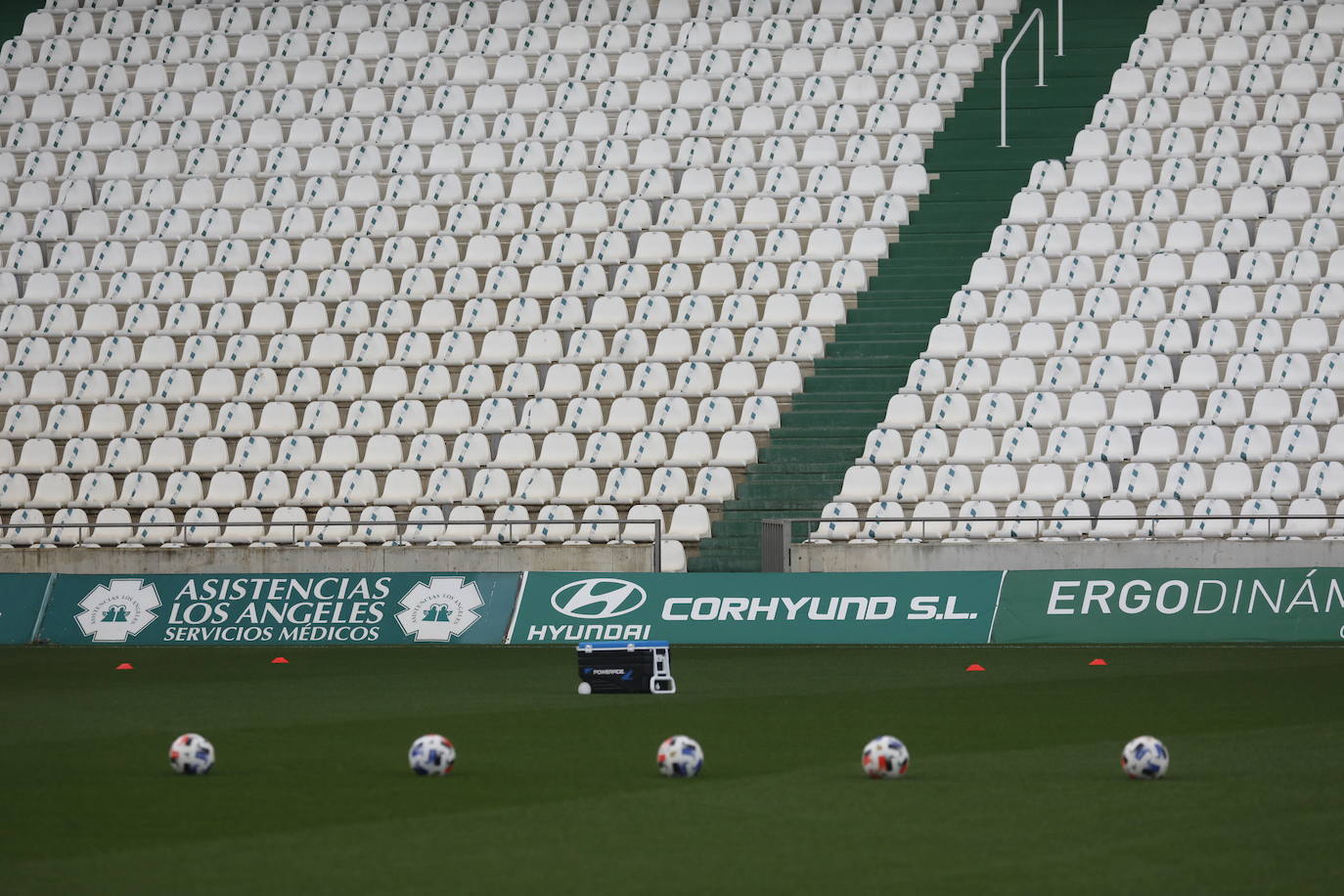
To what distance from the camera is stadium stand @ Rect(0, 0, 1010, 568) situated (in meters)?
28.2

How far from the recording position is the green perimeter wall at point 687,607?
2259cm

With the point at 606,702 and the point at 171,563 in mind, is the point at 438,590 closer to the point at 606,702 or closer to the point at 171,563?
the point at 171,563

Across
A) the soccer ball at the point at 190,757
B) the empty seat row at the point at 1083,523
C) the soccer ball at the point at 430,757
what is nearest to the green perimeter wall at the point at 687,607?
the empty seat row at the point at 1083,523

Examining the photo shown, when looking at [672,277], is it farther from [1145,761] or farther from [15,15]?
[1145,761]

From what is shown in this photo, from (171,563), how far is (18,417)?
4696 mm

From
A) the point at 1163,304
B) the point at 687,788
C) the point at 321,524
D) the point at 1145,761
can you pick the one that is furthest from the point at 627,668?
the point at 1163,304

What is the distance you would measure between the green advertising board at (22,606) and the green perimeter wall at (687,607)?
0.02 metres

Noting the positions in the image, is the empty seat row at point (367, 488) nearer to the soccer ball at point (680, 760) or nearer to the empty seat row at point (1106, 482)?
the empty seat row at point (1106, 482)

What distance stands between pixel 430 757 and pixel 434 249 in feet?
68.5

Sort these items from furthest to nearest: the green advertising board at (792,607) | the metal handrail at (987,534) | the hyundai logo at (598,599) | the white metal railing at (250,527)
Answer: the white metal railing at (250,527) < the metal handrail at (987,534) < the hyundai logo at (598,599) < the green advertising board at (792,607)

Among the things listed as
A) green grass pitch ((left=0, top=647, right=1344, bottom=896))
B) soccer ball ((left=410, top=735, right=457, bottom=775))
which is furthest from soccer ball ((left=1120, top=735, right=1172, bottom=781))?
soccer ball ((left=410, top=735, right=457, bottom=775))

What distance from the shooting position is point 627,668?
16844 millimetres

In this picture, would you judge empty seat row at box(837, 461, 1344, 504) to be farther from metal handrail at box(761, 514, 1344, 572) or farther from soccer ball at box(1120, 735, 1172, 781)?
soccer ball at box(1120, 735, 1172, 781)

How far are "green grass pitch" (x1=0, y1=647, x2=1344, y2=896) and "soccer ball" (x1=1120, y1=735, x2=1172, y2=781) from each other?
2.7 inches
